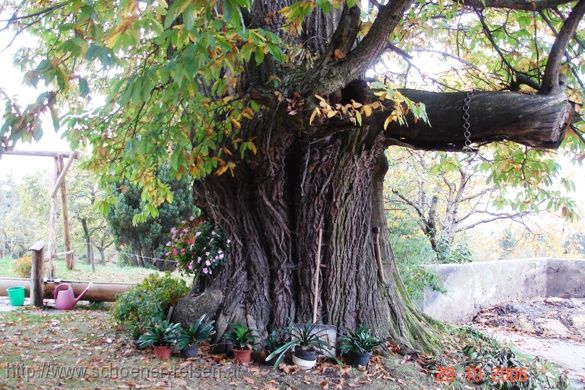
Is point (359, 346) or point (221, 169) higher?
point (221, 169)

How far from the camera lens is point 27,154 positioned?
25.1ft

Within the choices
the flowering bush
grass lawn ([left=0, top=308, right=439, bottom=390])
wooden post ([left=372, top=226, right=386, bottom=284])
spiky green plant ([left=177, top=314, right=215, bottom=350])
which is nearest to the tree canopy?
the flowering bush

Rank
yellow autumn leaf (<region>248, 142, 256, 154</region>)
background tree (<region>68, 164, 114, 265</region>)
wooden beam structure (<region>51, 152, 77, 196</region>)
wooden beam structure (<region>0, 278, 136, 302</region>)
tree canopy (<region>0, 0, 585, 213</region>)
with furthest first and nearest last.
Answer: background tree (<region>68, 164, 114, 265</region>) → wooden beam structure (<region>51, 152, 77, 196</region>) → wooden beam structure (<region>0, 278, 136, 302</region>) → yellow autumn leaf (<region>248, 142, 256, 154</region>) → tree canopy (<region>0, 0, 585, 213</region>)

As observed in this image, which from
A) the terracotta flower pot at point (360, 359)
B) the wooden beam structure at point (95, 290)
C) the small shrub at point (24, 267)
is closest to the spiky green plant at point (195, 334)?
the terracotta flower pot at point (360, 359)

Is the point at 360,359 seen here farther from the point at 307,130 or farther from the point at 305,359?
the point at 307,130

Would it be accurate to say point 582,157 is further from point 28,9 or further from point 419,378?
point 28,9

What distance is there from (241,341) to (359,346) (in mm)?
1063

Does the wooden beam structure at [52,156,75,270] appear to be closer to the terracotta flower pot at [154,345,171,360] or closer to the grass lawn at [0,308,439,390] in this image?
the grass lawn at [0,308,439,390]

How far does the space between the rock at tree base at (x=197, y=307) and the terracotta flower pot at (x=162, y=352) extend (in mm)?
326

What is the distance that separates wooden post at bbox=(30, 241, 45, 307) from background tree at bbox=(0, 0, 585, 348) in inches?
102

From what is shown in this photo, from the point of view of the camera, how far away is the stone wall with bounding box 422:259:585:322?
7.23 metres

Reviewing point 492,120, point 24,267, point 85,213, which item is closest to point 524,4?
point 492,120

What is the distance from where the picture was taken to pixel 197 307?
14.7 feet

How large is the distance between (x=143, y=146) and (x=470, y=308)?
6463mm
